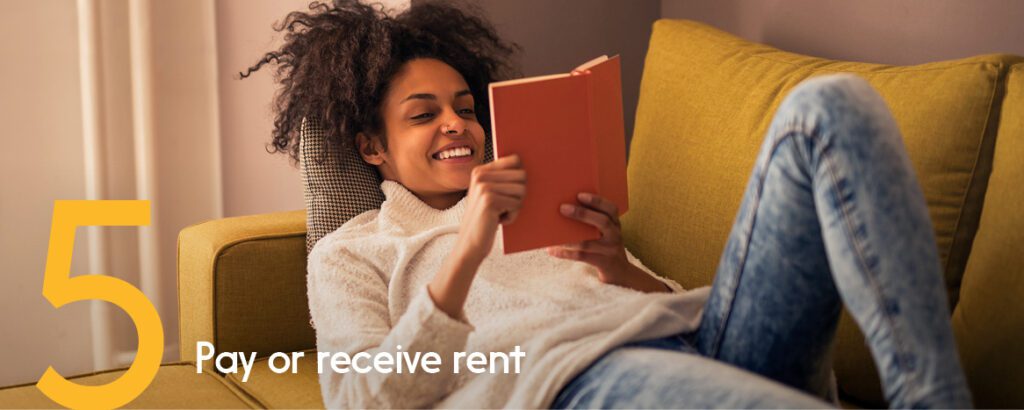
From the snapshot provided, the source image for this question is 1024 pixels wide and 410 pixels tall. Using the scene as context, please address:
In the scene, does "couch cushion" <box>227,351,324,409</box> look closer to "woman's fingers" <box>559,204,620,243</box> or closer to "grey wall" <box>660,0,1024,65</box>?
"woman's fingers" <box>559,204,620,243</box>

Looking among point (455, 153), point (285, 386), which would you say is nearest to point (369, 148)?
point (455, 153)

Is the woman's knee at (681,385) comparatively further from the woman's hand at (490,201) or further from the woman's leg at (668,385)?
the woman's hand at (490,201)

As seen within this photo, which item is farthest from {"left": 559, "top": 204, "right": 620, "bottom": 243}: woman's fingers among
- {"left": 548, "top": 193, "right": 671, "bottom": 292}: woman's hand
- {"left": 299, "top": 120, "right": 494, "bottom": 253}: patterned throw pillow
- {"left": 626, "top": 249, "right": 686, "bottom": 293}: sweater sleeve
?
{"left": 299, "top": 120, "right": 494, "bottom": 253}: patterned throw pillow

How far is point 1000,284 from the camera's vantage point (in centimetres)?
138

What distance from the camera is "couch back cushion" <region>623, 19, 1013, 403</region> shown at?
147cm

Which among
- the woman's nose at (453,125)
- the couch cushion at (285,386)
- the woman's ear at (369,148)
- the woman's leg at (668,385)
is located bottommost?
the couch cushion at (285,386)

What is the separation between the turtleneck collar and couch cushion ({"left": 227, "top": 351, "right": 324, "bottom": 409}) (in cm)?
29

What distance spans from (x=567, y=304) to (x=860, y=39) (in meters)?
0.82

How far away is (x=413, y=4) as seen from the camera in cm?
213

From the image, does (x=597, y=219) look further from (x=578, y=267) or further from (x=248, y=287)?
(x=248, y=287)

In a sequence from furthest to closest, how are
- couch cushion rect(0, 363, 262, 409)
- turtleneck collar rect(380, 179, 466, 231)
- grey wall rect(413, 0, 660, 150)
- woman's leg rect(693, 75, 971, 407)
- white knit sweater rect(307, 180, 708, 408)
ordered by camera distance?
1. grey wall rect(413, 0, 660, 150)
2. turtleneck collar rect(380, 179, 466, 231)
3. couch cushion rect(0, 363, 262, 409)
4. white knit sweater rect(307, 180, 708, 408)
5. woman's leg rect(693, 75, 971, 407)

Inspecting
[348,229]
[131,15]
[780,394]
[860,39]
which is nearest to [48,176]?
[131,15]

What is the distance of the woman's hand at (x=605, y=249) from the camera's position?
4.66 feet

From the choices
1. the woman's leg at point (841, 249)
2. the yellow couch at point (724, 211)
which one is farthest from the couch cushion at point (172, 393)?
the woman's leg at point (841, 249)
